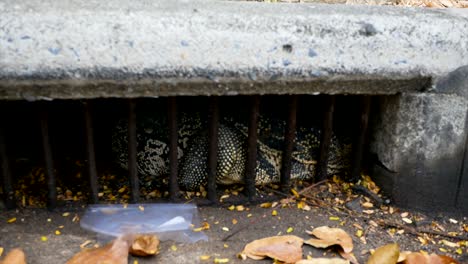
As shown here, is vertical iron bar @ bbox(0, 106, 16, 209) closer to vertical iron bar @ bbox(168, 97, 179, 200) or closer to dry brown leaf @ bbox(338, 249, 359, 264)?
vertical iron bar @ bbox(168, 97, 179, 200)

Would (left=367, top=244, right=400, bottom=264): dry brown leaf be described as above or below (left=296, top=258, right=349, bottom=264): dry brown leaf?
above

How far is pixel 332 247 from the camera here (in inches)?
92.9

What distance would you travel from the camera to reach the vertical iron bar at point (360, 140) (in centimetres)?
261

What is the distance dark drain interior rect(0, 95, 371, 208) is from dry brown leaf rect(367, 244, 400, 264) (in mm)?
672

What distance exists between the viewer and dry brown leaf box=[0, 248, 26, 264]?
6.89 ft

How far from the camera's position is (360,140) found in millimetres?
2709

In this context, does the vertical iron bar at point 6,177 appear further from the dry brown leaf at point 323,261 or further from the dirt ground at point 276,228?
the dry brown leaf at point 323,261

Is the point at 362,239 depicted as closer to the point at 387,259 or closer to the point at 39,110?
the point at 387,259

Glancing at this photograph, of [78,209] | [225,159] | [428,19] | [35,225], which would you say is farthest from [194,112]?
[428,19]

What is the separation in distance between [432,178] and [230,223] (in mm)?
1002

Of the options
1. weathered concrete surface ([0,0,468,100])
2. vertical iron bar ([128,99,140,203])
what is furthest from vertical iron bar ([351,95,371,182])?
vertical iron bar ([128,99,140,203])

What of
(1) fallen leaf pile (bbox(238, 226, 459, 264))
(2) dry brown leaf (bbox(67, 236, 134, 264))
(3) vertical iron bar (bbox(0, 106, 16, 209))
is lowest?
(1) fallen leaf pile (bbox(238, 226, 459, 264))

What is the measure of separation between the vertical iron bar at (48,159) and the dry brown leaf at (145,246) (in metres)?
0.51

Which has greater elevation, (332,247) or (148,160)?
(148,160)
